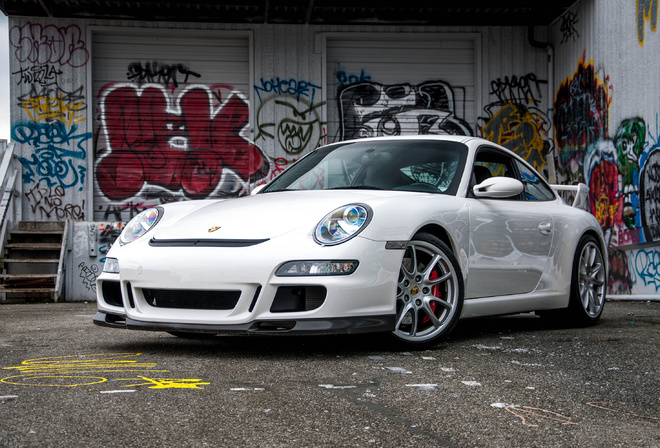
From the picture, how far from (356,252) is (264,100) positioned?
10.3 metres

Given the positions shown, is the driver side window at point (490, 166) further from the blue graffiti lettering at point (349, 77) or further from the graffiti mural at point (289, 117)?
the blue graffiti lettering at point (349, 77)

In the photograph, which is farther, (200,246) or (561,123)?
(561,123)

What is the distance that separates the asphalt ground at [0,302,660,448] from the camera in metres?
2.57

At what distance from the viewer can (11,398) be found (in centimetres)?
307

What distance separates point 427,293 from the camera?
4.56 m

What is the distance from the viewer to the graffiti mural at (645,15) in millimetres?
10055

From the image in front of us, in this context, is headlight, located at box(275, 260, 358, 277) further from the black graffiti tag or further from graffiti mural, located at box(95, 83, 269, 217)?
the black graffiti tag

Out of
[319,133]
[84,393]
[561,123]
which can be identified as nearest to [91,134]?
[319,133]

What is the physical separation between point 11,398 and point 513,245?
11.0 ft

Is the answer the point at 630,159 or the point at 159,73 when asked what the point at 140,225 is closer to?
the point at 630,159

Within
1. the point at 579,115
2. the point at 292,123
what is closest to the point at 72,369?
the point at 292,123

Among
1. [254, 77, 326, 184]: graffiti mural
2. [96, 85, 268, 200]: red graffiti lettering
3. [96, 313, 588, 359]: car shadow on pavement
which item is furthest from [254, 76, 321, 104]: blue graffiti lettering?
[96, 313, 588, 359]: car shadow on pavement

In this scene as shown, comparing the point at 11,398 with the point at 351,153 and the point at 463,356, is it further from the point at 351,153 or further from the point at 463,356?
the point at 351,153

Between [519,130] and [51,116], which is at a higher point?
[51,116]
